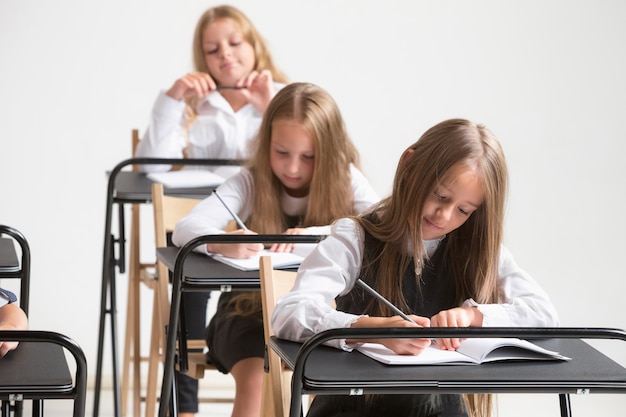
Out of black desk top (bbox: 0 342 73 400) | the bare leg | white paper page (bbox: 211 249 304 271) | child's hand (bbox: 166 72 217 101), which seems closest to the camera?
black desk top (bbox: 0 342 73 400)

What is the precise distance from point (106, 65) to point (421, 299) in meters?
2.80

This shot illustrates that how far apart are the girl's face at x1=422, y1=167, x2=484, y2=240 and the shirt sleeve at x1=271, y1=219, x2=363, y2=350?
0.16 m

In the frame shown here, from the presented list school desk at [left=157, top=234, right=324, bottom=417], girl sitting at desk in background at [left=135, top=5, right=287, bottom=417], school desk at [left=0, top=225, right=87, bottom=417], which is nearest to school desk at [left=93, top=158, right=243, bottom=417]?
girl sitting at desk in background at [left=135, top=5, right=287, bottom=417]

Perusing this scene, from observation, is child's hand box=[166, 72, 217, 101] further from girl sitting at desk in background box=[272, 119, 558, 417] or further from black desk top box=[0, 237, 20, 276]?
girl sitting at desk in background box=[272, 119, 558, 417]

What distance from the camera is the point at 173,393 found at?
3.04 m

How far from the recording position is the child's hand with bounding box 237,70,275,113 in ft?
13.7

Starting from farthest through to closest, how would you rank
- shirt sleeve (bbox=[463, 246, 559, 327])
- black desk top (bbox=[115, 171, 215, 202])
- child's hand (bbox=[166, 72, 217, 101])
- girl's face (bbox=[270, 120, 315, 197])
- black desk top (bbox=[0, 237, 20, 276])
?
child's hand (bbox=[166, 72, 217, 101]) < black desk top (bbox=[115, 171, 215, 202]) < girl's face (bbox=[270, 120, 315, 197]) < black desk top (bbox=[0, 237, 20, 276]) < shirt sleeve (bbox=[463, 246, 559, 327])


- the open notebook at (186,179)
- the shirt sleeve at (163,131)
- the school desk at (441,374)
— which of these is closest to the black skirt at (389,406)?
the school desk at (441,374)

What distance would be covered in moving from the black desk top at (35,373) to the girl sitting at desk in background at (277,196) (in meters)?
1.07

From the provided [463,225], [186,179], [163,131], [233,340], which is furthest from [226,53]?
[463,225]

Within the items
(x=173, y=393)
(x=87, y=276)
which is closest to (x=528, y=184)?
(x=87, y=276)

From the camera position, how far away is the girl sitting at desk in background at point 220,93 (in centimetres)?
412

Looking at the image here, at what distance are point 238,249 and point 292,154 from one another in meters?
0.38

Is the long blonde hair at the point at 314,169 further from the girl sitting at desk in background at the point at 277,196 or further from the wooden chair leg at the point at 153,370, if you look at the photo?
the wooden chair leg at the point at 153,370
